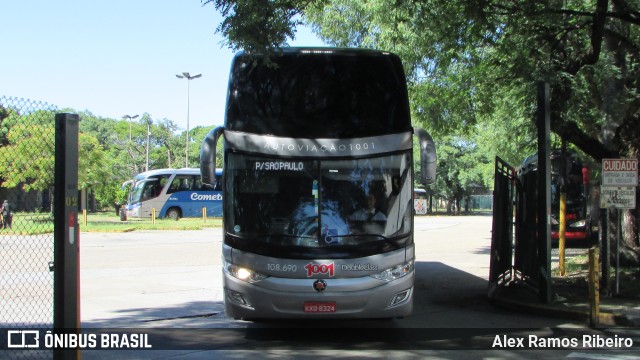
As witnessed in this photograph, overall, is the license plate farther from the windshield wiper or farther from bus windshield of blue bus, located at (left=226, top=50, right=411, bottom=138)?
bus windshield of blue bus, located at (left=226, top=50, right=411, bottom=138)

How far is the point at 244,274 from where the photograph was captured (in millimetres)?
7363

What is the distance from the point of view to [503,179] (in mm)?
11328

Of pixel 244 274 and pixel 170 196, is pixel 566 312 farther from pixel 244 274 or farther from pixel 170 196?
pixel 170 196

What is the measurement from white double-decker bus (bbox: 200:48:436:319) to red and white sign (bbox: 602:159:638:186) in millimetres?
4496

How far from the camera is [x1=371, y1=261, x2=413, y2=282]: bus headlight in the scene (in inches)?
288

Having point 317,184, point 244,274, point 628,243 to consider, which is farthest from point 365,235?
point 628,243

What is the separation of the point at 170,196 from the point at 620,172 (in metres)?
34.7

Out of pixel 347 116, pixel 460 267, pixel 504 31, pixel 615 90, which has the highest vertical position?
pixel 504 31

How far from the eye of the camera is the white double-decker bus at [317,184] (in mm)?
7227

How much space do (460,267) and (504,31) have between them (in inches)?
266

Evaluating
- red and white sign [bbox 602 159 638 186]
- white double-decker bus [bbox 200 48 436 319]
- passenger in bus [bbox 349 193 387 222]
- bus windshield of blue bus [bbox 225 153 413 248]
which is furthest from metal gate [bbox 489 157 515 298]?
passenger in bus [bbox 349 193 387 222]

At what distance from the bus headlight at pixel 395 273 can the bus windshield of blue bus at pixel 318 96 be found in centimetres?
173

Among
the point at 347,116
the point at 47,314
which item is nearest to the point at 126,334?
the point at 47,314

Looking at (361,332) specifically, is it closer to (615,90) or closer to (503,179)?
(503,179)
